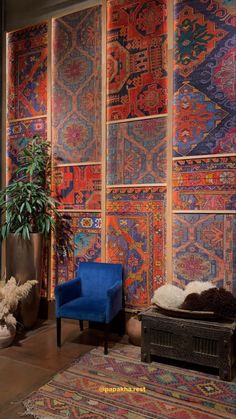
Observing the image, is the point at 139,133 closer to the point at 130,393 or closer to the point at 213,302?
the point at 213,302

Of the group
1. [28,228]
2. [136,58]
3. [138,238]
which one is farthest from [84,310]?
[136,58]

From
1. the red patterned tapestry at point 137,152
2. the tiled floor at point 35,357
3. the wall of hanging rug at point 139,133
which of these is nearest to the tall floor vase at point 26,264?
the tiled floor at point 35,357

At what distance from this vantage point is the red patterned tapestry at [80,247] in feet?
12.1

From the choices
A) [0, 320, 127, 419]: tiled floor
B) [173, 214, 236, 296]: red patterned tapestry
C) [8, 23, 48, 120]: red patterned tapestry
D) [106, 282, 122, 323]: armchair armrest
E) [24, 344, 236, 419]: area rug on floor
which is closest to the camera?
[24, 344, 236, 419]: area rug on floor

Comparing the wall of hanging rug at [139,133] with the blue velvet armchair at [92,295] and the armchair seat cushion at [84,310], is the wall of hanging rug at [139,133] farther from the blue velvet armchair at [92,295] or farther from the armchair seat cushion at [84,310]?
the armchair seat cushion at [84,310]

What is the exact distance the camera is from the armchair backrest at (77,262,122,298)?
3395mm

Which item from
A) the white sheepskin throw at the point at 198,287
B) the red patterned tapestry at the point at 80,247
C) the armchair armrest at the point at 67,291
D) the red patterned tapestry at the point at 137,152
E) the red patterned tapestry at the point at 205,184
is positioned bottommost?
the armchair armrest at the point at 67,291

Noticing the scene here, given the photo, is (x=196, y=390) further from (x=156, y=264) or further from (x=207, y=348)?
(x=156, y=264)

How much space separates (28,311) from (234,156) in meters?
2.78

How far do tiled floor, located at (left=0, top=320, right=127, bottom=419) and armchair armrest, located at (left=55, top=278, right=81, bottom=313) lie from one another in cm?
43

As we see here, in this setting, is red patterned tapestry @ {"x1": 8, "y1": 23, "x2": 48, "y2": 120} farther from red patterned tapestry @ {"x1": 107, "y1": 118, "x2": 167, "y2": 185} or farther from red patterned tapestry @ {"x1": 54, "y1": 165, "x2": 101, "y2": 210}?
red patterned tapestry @ {"x1": 107, "y1": 118, "x2": 167, "y2": 185}

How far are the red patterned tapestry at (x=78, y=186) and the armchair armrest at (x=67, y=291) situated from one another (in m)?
0.90

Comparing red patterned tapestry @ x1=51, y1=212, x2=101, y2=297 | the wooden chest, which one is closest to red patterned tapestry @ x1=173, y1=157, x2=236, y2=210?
red patterned tapestry @ x1=51, y1=212, x2=101, y2=297

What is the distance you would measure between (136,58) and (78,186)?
1.57 m
